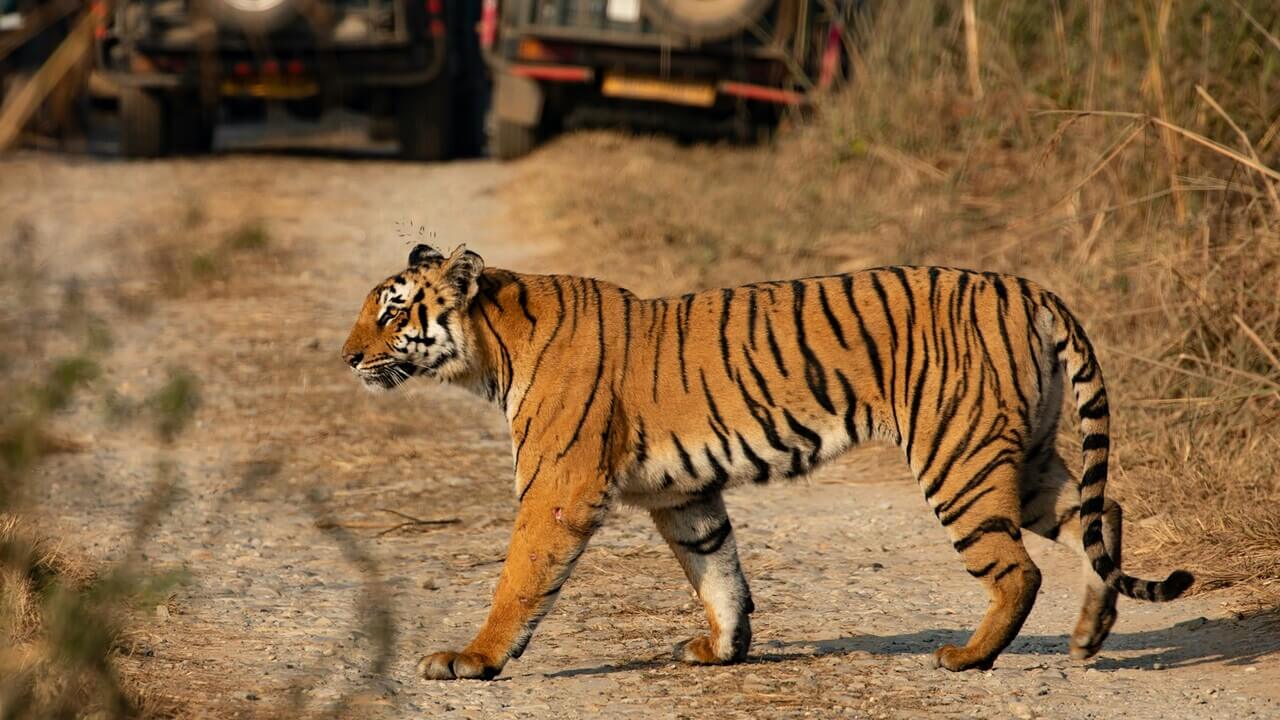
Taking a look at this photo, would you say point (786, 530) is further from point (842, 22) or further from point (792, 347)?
point (842, 22)

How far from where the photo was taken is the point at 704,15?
41.2ft

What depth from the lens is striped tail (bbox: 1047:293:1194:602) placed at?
14.7ft

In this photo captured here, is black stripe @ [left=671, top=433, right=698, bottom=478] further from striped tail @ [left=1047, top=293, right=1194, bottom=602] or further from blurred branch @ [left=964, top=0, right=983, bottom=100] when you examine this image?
blurred branch @ [left=964, top=0, right=983, bottom=100]

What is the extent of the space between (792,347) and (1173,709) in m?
1.33

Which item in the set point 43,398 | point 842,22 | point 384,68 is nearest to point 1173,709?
point 43,398

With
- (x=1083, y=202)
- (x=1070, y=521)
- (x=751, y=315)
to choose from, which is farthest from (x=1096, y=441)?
(x=1083, y=202)

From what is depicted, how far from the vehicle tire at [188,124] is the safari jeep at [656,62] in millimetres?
2849

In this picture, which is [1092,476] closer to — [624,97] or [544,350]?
[544,350]

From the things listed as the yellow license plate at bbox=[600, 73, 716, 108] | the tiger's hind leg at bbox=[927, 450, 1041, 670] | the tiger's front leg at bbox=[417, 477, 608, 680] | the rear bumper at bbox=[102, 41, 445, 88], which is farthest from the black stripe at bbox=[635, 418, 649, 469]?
the rear bumper at bbox=[102, 41, 445, 88]

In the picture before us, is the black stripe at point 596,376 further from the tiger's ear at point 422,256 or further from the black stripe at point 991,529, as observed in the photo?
the black stripe at point 991,529

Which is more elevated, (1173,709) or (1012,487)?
(1012,487)

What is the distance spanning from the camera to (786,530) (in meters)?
6.24

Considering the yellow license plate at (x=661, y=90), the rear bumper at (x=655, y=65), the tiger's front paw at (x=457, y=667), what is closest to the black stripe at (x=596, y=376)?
the tiger's front paw at (x=457, y=667)

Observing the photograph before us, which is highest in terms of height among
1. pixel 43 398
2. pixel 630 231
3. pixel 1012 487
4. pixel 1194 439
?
pixel 43 398
